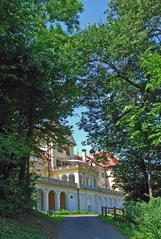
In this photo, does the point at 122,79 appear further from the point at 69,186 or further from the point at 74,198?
the point at 74,198

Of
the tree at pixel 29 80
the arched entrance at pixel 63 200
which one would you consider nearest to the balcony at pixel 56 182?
the arched entrance at pixel 63 200

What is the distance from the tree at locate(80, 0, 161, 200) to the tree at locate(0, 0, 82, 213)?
2.75m

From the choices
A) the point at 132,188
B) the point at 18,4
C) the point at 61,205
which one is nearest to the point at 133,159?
the point at 132,188

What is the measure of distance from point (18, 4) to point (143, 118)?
32.9 feet

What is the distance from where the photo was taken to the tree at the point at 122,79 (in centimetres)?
2041

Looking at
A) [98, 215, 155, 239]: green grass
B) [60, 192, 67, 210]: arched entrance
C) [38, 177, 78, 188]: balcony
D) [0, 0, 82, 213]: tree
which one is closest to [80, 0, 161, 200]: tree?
[0, 0, 82, 213]: tree

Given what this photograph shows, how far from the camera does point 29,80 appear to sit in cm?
1477

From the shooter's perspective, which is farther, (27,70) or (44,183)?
(44,183)

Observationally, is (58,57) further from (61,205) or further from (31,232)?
(61,205)

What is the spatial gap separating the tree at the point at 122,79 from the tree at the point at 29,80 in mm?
2752

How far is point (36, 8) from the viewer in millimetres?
12938

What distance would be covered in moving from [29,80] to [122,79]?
31.1ft

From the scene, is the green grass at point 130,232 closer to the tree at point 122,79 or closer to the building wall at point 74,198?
the tree at point 122,79

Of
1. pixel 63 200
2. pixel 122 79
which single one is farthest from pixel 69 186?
pixel 122 79
